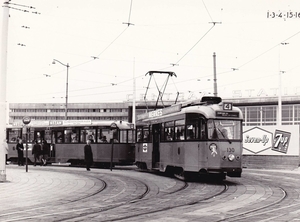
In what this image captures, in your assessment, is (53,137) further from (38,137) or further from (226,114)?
(226,114)

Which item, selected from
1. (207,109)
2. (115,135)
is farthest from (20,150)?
(207,109)

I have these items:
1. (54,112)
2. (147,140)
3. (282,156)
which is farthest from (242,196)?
(54,112)

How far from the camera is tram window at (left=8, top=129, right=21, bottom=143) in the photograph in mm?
33594

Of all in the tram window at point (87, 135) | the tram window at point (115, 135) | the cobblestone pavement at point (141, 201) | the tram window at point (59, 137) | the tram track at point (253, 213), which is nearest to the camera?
the tram track at point (253, 213)

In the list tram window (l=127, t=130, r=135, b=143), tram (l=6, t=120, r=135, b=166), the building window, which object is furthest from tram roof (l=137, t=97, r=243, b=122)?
the building window

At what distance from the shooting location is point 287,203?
1234cm

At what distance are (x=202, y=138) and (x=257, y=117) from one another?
46.2 metres

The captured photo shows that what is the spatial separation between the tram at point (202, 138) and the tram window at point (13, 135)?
575 inches

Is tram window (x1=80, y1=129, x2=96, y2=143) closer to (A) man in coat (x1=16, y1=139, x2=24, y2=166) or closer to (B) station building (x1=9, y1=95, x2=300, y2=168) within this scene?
(A) man in coat (x1=16, y1=139, x2=24, y2=166)

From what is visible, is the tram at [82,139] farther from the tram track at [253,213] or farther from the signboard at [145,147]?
the tram track at [253,213]

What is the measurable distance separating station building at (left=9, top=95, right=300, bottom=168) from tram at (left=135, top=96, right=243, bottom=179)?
28.1 feet

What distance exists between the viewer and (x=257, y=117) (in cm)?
6262

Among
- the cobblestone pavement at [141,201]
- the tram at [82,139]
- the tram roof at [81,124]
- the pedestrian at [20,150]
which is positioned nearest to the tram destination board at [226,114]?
the cobblestone pavement at [141,201]

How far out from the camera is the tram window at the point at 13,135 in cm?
3359
